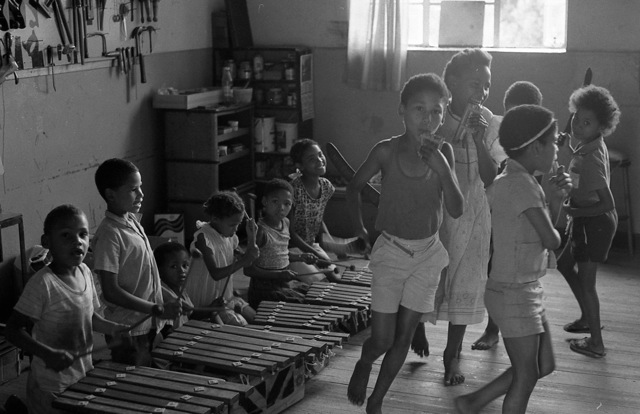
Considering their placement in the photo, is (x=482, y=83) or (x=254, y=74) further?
(x=254, y=74)

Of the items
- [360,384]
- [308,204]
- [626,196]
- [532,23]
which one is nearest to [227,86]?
[308,204]

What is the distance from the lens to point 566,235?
4289 millimetres

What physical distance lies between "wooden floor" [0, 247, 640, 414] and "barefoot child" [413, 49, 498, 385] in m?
0.38

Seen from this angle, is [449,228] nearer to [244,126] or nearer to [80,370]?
[80,370]

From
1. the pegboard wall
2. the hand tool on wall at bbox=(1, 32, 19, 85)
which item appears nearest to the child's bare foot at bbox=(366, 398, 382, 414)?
the hand tool on wall at bbox=(1, 32, 19, 85)

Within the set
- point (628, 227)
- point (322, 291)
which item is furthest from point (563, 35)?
point (322, 291)

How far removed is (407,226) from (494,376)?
127 cm

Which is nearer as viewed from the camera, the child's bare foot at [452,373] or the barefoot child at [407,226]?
the barefoot child at [407,226]

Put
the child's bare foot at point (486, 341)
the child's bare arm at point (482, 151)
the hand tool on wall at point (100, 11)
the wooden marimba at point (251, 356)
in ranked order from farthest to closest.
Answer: the hand tool on wall at point (100, 11), the child's bare foot at point (486, 341), the child's bare arm at point (482, 151), the wooden marimba at point (251, 356)

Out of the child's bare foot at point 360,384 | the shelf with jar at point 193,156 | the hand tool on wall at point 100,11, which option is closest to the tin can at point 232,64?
the shelf with jar at point 193,156

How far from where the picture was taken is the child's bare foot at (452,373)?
454 centimetres

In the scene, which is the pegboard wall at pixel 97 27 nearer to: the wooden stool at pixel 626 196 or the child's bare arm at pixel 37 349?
the child's bare arm at pixel 37 349

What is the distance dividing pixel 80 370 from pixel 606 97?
3095 millimetres

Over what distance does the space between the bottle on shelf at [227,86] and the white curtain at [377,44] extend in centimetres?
104
